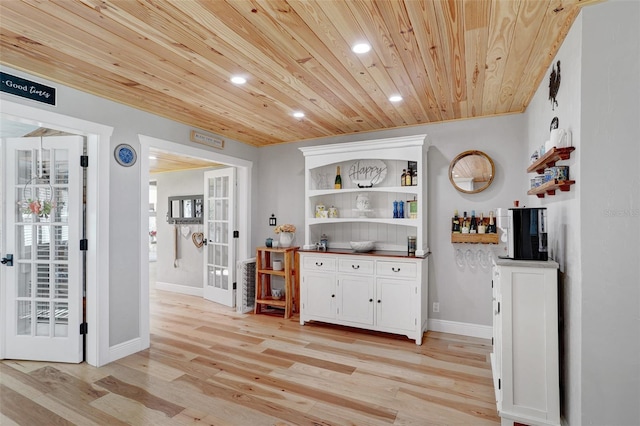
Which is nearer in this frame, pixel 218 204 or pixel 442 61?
pixel 442 61

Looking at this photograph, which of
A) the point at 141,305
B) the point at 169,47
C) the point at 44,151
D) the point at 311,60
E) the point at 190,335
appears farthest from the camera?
the point at 190,335

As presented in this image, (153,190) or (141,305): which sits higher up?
(153,190)

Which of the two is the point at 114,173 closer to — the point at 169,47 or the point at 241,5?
the point at 169,47

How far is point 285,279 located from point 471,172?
2.69m

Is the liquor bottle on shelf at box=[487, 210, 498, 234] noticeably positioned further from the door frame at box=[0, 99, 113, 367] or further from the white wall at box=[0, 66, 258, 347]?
the door frame at box=[0, 99, 113, 367]

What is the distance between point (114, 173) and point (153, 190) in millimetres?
7322

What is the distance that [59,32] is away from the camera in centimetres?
196

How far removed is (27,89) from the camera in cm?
248

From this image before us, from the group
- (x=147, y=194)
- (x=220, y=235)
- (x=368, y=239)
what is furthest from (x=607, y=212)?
(x=220, y=235)

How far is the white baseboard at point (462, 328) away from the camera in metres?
3.66

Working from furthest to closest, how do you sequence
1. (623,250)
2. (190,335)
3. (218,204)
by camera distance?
(218,204), (190,335), (623,250)

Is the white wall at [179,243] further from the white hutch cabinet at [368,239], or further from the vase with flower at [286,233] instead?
the white hutch cabinet at [368,239]

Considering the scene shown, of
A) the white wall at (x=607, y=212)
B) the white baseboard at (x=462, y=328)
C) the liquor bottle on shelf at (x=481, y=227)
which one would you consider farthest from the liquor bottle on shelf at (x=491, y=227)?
the white wall at (x=607, y=212)

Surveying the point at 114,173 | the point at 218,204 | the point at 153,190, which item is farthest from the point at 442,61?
the point at 153,190
